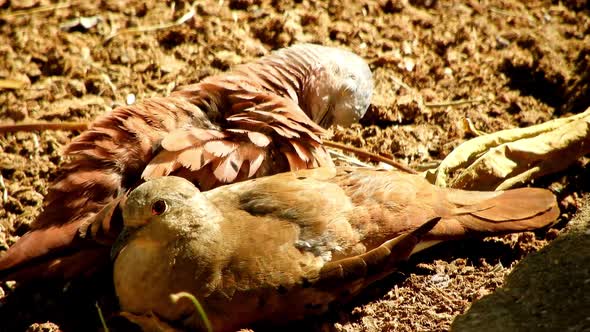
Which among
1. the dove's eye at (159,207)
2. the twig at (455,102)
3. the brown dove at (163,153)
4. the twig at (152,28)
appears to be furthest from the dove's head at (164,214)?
the twig at (152,28)

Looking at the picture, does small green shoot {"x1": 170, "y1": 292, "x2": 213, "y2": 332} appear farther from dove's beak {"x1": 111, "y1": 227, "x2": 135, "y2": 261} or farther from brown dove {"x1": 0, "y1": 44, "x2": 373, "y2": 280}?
brown dove {"x1": 0, "y1": 44, "x2": 373, "y2": 280}

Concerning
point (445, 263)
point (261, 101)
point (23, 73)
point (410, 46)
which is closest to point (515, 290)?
point (445, 263)

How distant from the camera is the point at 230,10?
4.74 m

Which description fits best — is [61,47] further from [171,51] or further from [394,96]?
[394,96]

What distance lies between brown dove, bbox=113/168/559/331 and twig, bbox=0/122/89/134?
1.17 meters

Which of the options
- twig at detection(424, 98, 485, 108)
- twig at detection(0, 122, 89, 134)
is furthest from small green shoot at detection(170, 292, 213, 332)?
twig at detection(424, 98, 485, 108)

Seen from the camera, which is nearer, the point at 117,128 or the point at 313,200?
the point at 313,200

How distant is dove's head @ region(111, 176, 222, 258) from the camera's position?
2.78m

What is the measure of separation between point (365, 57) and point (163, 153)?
1.76 meters

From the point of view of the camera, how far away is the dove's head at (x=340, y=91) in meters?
3.85

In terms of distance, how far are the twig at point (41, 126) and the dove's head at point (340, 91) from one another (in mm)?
1227

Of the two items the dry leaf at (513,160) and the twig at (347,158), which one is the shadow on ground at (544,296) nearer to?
the dry leaf at (513,160)

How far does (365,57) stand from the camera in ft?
14.6

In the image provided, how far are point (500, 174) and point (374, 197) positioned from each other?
77 centimetres
